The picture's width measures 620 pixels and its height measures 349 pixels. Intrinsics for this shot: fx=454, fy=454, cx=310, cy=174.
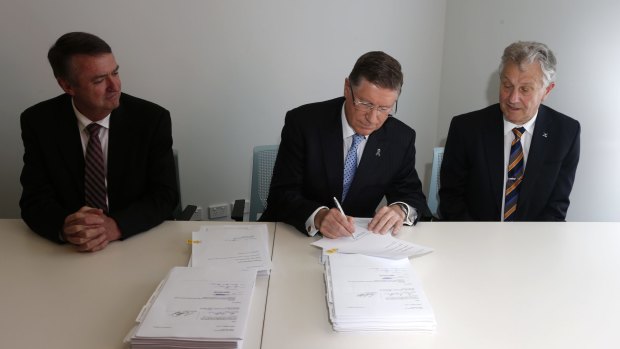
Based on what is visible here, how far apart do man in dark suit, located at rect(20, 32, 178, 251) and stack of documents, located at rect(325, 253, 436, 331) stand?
2.79 ft

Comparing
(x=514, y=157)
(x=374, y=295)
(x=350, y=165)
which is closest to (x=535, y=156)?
(x=514, y=157)

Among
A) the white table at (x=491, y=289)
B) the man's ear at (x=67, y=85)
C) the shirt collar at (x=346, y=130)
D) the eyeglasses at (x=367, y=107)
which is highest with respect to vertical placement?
the man's ear at (x=67, y=85)

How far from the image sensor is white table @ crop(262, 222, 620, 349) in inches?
47.9

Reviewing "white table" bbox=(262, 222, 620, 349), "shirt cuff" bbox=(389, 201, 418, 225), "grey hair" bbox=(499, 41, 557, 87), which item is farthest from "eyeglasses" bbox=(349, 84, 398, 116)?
"grey hair" bbox=(499, 41, 557, 87)

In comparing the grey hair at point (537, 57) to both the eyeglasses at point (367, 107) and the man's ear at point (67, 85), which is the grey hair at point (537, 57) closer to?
the eyeglasses at point (367, 107)

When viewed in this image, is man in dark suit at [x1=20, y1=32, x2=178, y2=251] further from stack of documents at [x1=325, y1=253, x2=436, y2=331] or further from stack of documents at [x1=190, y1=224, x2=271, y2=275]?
stack of documents at [x1=325, y1=253, x2=436, y2=331]

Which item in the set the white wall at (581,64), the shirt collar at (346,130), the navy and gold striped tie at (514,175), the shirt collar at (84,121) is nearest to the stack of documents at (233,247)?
the shirt collar at (346,130)

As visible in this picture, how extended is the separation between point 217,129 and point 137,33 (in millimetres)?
803

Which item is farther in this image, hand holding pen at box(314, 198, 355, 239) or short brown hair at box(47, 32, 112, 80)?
short brown hair at box(47, 32, 112, 80)

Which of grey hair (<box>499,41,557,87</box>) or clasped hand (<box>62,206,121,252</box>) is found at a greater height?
grey hair (<box>499,41,557,87</box>)

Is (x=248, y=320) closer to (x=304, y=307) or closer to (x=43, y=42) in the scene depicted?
(x=304, y=307)

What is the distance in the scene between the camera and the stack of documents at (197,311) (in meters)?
1.14

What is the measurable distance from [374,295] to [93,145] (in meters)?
1.44

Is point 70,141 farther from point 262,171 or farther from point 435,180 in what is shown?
point 435,180
